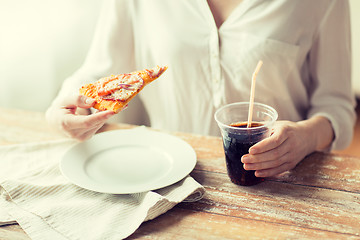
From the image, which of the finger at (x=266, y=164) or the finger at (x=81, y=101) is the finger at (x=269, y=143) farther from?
the finger at (x=81, y=101)

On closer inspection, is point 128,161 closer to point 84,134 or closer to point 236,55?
point 84,134

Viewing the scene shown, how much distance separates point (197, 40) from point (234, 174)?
1.54 ft

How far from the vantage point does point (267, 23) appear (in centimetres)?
114

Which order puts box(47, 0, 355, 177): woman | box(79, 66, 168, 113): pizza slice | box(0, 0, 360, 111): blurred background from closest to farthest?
1. box(79, 66, 168, 113): pizza slice
2. box(47, 0, 355, 177): woman
3. box(0, 0, 360, 111): blurred background

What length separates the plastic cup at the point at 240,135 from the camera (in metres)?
0.83

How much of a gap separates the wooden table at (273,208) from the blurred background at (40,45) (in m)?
1.01

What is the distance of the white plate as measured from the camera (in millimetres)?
876

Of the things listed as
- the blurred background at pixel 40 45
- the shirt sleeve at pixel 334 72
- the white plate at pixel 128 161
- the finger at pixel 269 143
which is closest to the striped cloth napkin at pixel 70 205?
the white plate at pixel 128 161

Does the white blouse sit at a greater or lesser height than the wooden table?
greater

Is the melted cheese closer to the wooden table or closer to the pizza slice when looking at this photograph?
the pizza slice

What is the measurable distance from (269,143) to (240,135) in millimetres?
70

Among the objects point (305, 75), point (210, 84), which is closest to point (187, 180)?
point (210, 84)

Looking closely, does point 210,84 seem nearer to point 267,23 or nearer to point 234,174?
point 267,23

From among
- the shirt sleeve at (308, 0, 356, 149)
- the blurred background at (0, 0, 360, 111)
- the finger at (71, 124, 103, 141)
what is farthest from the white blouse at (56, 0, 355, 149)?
the blurred background at (0, 0, 360, 111)
